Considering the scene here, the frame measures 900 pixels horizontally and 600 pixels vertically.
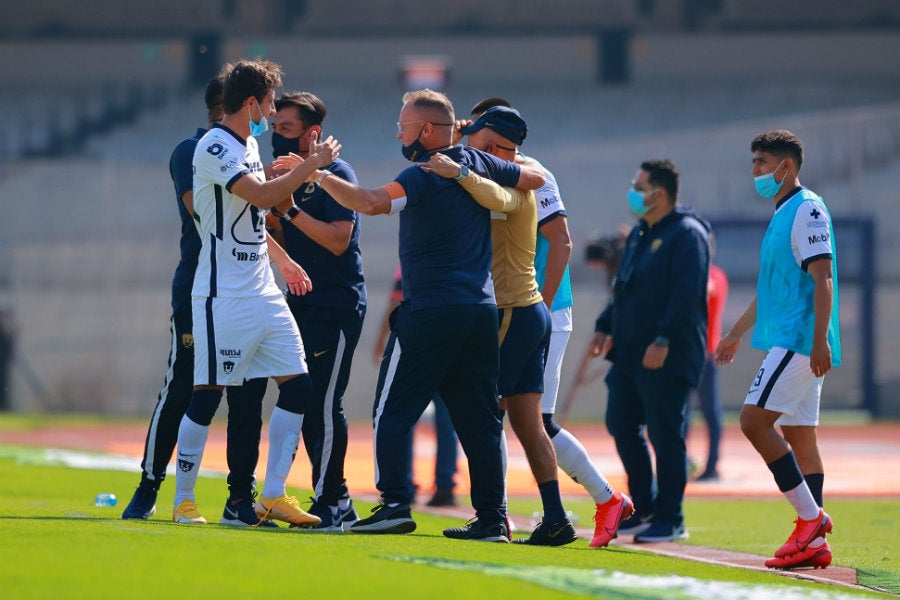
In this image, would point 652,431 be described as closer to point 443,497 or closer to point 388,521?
point 443,497

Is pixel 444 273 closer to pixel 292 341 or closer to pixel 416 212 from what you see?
pixel 416 212

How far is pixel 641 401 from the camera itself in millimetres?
8328

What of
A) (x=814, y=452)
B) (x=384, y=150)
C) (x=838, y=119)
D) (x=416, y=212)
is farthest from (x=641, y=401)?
(x=384, y=150)

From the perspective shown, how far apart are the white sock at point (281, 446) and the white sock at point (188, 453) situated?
318mm

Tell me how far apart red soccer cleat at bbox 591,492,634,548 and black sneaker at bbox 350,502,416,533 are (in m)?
1.05

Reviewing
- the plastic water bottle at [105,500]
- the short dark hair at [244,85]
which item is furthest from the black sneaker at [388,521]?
the plastic water bottle at [105,500]

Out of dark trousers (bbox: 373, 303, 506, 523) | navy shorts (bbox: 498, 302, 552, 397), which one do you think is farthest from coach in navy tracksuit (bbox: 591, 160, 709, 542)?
dark trousers (bbox: 373, 303, 506, 523)

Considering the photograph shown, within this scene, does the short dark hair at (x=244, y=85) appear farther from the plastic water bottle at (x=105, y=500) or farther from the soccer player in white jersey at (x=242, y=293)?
the plastic water bottle at (x=105, y=500)

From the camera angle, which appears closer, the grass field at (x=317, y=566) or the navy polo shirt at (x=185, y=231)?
the grass field at (x=317, y=566)

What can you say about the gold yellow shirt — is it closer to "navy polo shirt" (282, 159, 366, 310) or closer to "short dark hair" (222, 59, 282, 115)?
"navy polo shirt" (282, 159, 366, 310)

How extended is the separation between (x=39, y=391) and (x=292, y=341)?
576 inches

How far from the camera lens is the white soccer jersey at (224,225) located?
20.5 ft

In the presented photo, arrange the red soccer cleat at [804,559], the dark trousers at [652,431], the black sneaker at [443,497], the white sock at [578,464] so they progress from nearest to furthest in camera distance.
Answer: the red soccer cleat at [804,559] → the white sock at [578,464] → the dark trousers at [652,431] → the black sneaker at [443,497]

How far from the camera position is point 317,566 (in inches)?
193
